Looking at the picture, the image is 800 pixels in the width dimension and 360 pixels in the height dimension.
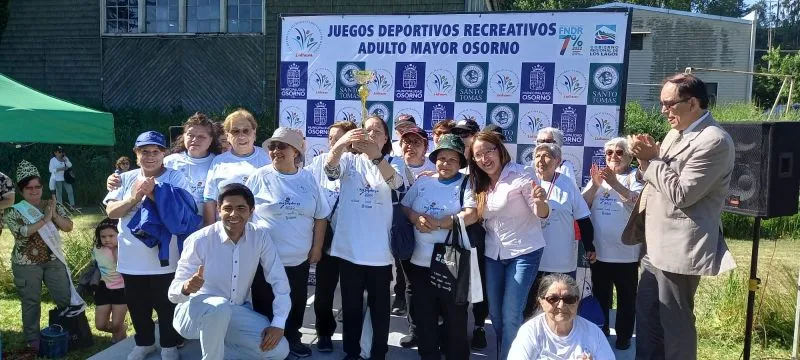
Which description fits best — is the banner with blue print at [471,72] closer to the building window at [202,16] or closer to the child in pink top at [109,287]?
the child in pink top at [109,287]

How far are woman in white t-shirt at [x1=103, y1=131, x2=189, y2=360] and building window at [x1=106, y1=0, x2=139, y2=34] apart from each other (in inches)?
447

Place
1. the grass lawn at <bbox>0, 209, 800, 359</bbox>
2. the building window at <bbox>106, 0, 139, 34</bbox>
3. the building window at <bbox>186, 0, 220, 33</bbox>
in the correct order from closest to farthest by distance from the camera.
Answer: the grass lawn at <bbox>0, 209, 800, 359</bbox> → the building window at <bbox>186, 0, 220, 33</bbox> → the building window at <bbox>106, 0, 139, 34</bbox>

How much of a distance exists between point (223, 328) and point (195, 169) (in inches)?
48.3

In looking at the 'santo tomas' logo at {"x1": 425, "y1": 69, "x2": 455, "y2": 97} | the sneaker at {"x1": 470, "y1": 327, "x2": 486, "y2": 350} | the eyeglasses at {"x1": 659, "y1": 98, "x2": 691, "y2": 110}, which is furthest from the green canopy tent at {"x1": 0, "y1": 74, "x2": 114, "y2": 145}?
the eyeglasses at {"x1": 659, "y1": 98, "x2": 691, "y2": 110}

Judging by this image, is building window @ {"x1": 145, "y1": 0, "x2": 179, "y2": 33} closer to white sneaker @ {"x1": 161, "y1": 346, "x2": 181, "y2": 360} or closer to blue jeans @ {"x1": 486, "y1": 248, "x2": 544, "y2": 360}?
white sneaker @ {"x1": 161, "y1": 346, "x2": 181, "y2": 360}

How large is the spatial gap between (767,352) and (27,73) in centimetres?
1590

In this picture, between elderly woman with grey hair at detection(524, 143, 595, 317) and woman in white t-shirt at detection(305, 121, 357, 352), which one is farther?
woman in white t-shirt at detection(305, 121, 357, 352)

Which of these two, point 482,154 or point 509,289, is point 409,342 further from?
point 482,154

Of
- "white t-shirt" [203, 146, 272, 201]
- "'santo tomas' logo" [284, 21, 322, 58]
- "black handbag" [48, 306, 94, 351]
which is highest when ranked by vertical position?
"'santo tomas' logo" [284, 21, 322, 58]

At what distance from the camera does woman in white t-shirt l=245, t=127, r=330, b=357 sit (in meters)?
3.78

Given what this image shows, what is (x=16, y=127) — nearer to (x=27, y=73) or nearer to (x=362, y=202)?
(x=362, y=202)

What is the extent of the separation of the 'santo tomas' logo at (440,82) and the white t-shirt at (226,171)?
202cm

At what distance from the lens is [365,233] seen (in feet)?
12.4

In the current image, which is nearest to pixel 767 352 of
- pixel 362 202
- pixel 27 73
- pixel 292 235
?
pixel 362 202
